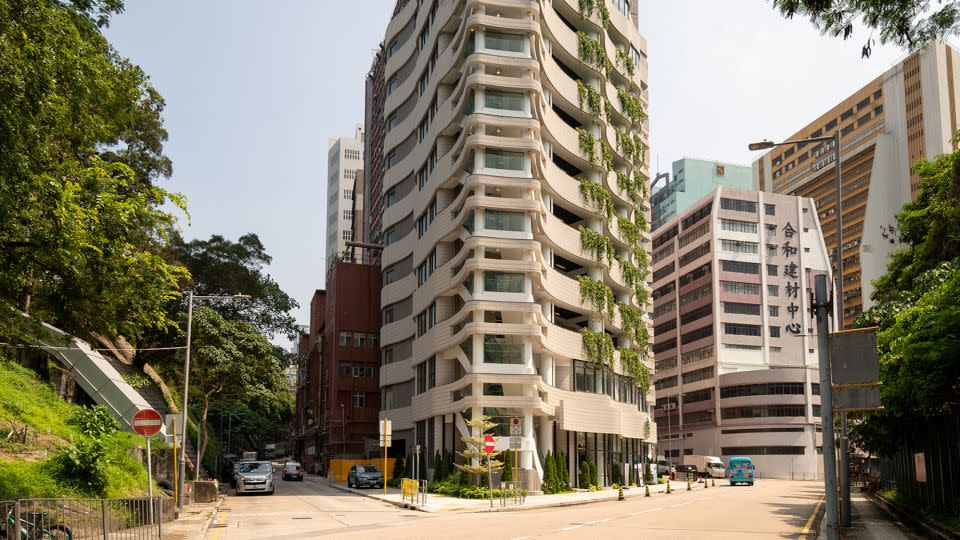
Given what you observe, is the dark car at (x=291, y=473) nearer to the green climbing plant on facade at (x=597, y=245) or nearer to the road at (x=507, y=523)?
the green climbing plant on facade at (x=597, y=245)

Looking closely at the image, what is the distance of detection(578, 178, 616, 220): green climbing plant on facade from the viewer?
6028 centimetres

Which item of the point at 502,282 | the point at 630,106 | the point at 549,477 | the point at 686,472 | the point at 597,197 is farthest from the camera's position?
the point at 686,472

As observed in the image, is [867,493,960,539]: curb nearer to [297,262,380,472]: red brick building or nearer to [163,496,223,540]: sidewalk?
[163,496,223,540]: sidewalk

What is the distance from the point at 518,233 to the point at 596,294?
899cm

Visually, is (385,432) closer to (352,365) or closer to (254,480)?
(254,480)

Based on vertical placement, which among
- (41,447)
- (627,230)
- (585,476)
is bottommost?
(585,476)

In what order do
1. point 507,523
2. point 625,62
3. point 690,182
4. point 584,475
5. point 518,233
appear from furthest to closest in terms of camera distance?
1. point 690,182
2. point 625,62
3. point 584,475
4. point 518,233
5. point 507,523

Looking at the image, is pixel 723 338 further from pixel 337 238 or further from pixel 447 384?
pixel 337 238

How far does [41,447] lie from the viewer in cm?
2338

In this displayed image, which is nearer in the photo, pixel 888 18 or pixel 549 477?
A: pixel 888 18

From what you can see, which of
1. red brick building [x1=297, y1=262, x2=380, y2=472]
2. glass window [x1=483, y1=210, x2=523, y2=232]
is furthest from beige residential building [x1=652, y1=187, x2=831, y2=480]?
glass window [x1=483, y1=210, x2=523, y2=232]

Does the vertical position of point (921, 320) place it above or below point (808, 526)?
above

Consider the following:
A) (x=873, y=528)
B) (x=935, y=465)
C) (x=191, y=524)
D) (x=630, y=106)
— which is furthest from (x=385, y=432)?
(x=630, y=106)

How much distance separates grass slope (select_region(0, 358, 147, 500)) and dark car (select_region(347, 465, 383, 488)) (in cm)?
2458
